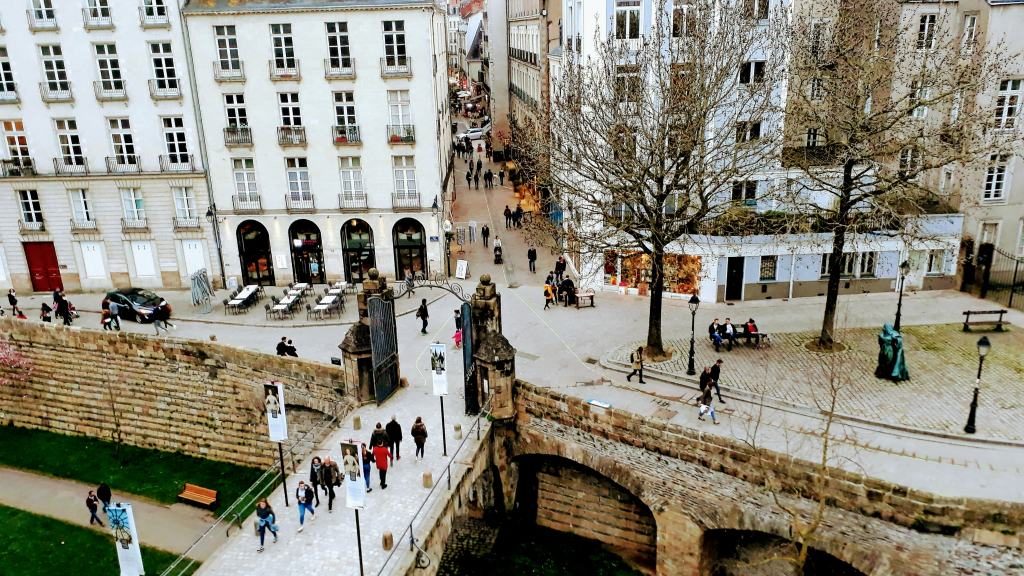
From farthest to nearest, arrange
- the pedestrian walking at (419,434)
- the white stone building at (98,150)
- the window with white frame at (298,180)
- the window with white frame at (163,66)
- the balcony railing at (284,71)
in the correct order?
the window with white frame at (298,180) → the window with white frame at (163,66) → the white stone building at (98,150) → the balcony railing at (284,71) → the pedestrian walking at (419,434)

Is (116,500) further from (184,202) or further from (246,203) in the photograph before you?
(184,202)

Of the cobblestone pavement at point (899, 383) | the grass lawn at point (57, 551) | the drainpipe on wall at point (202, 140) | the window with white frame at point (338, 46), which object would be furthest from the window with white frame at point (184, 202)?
the cobblestone pavement at point (899, 383)

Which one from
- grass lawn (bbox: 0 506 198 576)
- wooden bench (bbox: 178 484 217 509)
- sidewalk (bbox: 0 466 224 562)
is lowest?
grass lawn (bbox: 0 506 198 576)

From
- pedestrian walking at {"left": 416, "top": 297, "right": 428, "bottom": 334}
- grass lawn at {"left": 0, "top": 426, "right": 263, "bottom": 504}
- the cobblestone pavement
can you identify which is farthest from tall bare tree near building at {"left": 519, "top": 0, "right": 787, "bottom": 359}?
grass lawn at {"left": 0, "top": 426, "right": 263, "bottom": 504}

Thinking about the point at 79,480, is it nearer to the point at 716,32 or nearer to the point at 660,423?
the point at 660,423

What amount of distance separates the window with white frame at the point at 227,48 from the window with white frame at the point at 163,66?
8.19 feet

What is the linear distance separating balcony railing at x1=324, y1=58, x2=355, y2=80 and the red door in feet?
58.0

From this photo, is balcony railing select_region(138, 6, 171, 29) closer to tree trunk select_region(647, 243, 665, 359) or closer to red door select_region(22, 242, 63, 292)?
red door select_region(22, 242, 63, 292)

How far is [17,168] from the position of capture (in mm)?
39781

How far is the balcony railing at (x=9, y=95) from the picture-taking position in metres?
38.9

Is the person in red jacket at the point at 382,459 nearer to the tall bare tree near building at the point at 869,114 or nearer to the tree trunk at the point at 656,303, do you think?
the tree trunk at the point at 656,303

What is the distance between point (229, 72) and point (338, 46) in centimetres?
550

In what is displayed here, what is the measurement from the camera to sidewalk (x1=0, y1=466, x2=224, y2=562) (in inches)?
1029

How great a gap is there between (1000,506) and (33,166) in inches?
1710
